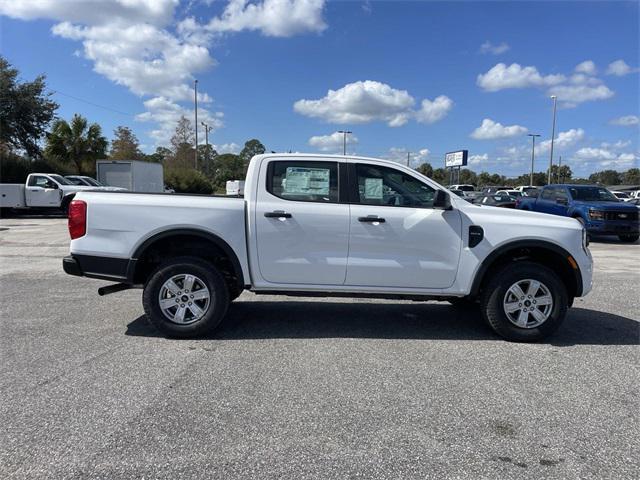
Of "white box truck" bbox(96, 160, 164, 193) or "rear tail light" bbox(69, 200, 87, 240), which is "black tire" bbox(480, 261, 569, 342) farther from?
"white box truck" bbox(96, 160, 164, 193)

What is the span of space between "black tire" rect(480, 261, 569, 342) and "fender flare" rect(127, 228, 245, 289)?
2.63 metres

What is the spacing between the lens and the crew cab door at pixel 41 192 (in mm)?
22797

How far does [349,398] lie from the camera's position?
3.91 meters

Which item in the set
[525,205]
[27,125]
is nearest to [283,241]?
[525,205]

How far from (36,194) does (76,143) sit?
23.3 m

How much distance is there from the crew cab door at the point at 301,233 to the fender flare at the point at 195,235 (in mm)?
248

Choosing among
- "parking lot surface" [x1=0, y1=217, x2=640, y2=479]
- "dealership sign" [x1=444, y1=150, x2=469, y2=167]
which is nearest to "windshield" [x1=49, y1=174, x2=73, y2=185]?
"parking lot surface" [x1=0, y1=217, x2=640, y2=479]

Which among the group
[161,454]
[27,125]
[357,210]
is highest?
[27,125]

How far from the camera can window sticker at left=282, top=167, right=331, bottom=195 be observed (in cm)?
539

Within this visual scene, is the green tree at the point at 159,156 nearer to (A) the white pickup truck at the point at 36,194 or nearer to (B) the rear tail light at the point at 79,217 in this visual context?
(A) the white pickup truck at the point at 36,194

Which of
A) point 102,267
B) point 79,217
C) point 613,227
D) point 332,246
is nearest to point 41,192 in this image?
point 79,217

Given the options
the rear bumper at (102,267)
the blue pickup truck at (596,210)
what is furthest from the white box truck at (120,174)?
the rear bumper at (102,267)

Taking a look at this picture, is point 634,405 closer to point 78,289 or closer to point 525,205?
point 78,289

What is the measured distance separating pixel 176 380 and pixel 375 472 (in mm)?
1979
